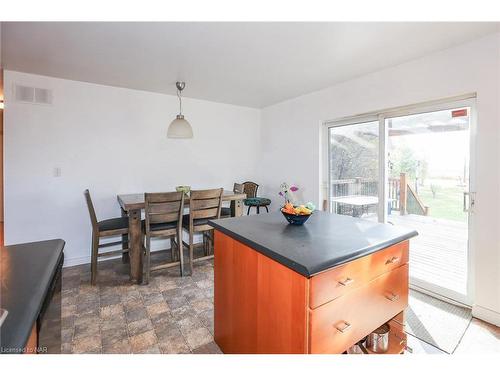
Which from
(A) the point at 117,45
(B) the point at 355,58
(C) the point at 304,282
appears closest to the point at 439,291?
(C) the point at 304,282

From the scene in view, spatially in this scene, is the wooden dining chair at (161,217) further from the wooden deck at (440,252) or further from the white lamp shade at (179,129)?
the wooden deck at (440,252)

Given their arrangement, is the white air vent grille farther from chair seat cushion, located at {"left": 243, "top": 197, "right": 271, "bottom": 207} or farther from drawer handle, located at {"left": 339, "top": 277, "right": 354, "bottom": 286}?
drawer handle, located at {"left": 339, "top": 277, "right": 354, "bottom": 286}

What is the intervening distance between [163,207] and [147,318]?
3.50 ft

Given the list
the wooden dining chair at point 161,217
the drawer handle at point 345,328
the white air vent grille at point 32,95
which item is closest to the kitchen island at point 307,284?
→ the drawer handle at point 345,328

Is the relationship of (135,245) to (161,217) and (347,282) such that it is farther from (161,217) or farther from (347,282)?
(347,282)

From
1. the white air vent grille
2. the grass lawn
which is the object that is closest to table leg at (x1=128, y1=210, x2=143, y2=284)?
the white air vent grille

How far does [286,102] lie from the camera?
4.14 metres

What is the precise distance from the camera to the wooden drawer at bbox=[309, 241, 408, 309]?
1027 millimetres

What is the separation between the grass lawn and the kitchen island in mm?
1420

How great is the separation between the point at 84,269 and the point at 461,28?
14.6ft

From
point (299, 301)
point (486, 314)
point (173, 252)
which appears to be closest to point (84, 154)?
point (173, 252)

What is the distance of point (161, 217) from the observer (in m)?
2.74

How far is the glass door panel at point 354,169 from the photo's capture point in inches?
122

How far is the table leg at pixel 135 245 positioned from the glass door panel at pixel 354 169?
2564mm
